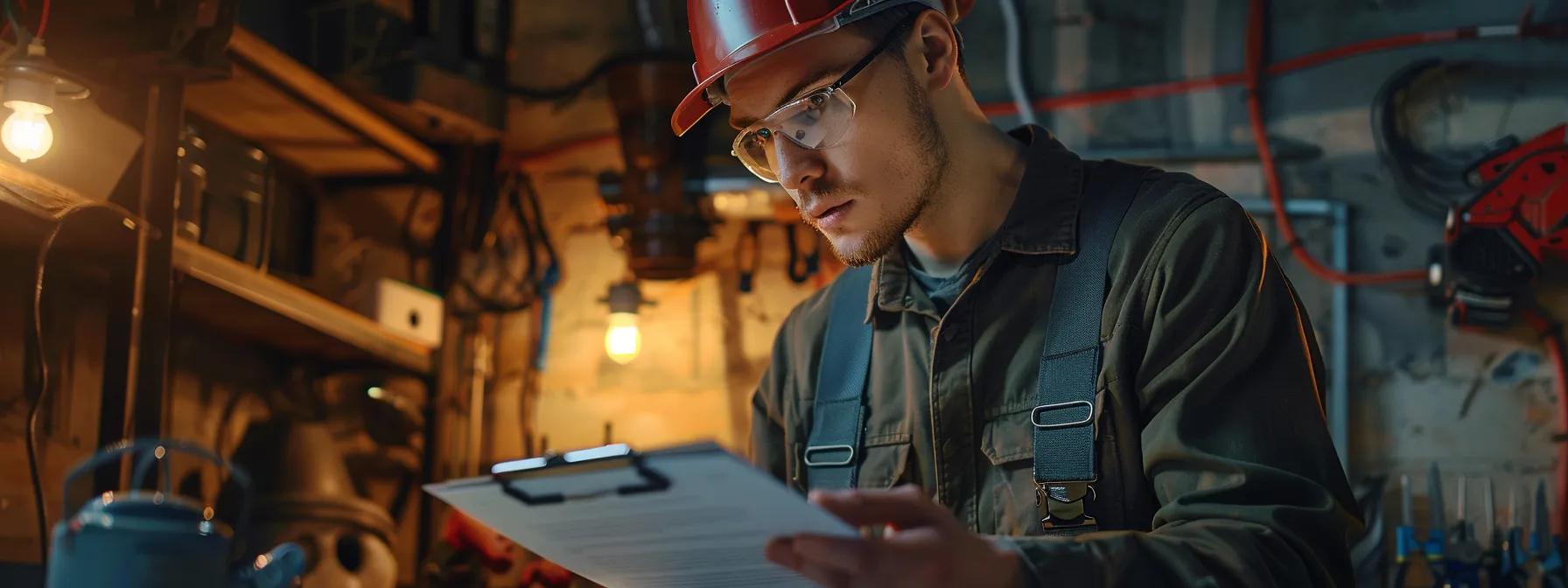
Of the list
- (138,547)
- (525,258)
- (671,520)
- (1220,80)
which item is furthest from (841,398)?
(525,258)

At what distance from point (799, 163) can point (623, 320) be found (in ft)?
6.66

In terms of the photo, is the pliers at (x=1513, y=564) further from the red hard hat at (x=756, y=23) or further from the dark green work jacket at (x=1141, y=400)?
the red hard hat at (x=756, y=23)

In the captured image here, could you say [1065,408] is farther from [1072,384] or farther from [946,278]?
[946,278]

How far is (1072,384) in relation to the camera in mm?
1581

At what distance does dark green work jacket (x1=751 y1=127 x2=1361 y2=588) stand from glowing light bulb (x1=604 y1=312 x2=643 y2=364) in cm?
168

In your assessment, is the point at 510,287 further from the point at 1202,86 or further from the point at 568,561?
the point at 568,561

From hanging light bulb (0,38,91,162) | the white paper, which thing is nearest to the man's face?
the white paper

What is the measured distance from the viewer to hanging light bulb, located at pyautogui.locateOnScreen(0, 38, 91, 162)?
202 cm

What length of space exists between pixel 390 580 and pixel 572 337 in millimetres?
978

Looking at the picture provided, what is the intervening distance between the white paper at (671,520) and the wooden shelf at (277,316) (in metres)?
1.69

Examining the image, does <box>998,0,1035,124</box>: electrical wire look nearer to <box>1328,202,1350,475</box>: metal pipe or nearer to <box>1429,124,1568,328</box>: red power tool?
<box>1328,202,1350,475</box>: metal pipe

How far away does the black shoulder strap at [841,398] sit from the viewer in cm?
191

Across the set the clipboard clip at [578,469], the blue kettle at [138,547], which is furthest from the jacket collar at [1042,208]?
the blue kettle at [138,547]

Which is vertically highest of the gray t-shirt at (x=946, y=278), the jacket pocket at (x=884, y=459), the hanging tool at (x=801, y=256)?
A: the hanging tool at (x=801, y=256)
